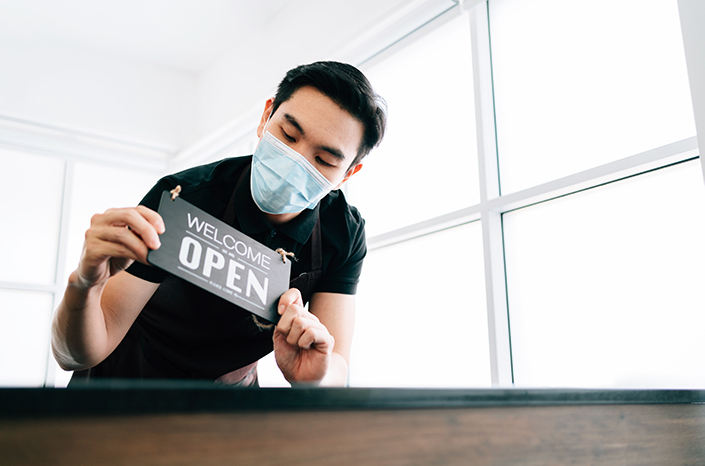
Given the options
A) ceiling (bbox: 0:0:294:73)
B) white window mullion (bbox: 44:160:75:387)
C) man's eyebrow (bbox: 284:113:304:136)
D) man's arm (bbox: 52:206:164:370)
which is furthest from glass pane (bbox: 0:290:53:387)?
man's eyebrow (bbox: 284:113:304:136)

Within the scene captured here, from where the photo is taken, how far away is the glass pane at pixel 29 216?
3524 millimetres

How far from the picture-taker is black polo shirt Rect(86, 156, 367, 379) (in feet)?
3.92

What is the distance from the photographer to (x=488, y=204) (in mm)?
1803

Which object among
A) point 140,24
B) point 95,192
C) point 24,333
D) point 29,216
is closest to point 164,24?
point 140,24

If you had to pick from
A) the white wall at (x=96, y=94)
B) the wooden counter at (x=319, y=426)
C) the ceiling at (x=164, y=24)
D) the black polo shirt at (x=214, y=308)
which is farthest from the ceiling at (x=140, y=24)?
the wooden counter at (x=319, y=426)

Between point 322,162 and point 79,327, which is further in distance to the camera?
point 322,162

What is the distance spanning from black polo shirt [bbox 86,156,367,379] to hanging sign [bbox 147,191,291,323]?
25 cm

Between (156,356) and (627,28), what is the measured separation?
1.60 m

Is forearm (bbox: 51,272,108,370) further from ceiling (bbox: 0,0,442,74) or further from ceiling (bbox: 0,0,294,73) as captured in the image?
ceiling (bbox: 0,0,294,73)

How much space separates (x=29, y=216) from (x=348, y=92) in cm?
331

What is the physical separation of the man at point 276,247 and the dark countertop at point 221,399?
0.46 metres

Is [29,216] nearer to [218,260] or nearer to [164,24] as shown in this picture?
[164,24]

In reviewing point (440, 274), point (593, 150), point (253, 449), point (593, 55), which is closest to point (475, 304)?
point (440, 274)

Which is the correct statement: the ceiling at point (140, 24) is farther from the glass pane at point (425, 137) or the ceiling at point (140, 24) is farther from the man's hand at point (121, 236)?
the man's hand at point (121, 236)
